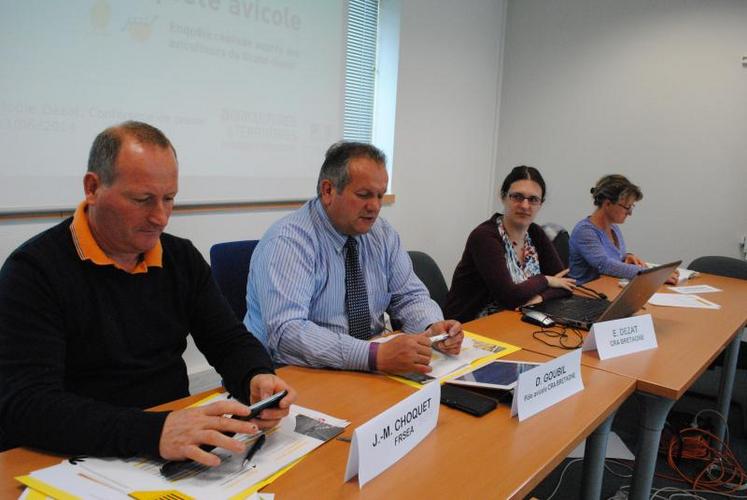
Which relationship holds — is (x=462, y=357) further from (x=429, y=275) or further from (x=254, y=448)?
(x=429, y=275)

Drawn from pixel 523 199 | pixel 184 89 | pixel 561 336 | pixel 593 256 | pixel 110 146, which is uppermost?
pixel 184 89

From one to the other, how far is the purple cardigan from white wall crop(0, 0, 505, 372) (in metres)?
1.26

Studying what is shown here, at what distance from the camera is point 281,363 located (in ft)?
5.30

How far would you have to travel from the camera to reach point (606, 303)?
7.48 ft

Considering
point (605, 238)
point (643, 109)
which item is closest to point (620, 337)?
point (605, 238)

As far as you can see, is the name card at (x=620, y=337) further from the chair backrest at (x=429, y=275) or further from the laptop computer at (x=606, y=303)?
the chair backrest at (x=429, y=275)

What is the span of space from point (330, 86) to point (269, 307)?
2215mm

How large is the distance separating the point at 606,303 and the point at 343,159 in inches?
51.0

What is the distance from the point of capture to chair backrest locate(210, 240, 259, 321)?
200cm

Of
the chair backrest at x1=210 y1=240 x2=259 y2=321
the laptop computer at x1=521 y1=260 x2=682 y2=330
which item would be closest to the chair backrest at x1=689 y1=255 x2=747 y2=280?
the laptop computer at x1=521 y1=260 x2=682 y2=330

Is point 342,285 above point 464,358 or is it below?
above

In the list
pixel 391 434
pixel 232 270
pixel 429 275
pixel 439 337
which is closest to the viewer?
pixel 391 434

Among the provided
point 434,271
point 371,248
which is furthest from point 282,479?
point 434,271

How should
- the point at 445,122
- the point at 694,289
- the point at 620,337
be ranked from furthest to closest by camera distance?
the point at 445,122
the point at 694,289
the point at 620,337
